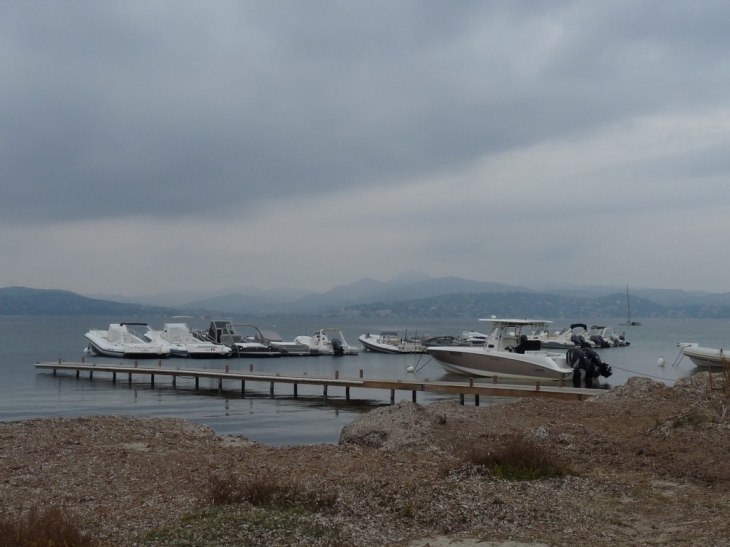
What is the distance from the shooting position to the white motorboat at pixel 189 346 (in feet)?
184

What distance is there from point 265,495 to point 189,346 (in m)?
49.7

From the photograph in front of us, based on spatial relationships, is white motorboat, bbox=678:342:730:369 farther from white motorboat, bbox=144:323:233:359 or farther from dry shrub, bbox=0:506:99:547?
dry shrub, bbox=0:506:99:547

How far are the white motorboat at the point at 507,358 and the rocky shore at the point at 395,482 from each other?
1803cm

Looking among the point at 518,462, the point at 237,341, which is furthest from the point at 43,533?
the point at 237,341

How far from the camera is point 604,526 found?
8.10 m

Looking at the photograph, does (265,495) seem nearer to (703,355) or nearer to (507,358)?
(507,358)

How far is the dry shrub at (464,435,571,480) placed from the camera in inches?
392

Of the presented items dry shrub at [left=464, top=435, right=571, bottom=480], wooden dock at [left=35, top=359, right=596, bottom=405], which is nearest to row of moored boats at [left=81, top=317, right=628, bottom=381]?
wooden dock at [left=35, top=359, right=596, bottom=405]

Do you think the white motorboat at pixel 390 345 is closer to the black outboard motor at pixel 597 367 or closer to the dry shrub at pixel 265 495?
the black outboard motor at pixel 597 367

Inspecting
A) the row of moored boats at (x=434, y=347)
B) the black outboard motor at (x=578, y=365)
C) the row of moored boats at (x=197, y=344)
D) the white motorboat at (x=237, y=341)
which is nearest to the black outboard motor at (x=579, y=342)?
the row of moored boats at (x=434, y=347)

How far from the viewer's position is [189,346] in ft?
185

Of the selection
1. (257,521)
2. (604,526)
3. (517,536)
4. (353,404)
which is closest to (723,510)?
(604,526)

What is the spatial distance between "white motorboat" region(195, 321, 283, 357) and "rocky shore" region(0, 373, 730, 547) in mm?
44318

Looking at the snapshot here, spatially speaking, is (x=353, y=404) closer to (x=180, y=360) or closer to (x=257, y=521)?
(x=257, y=521)
